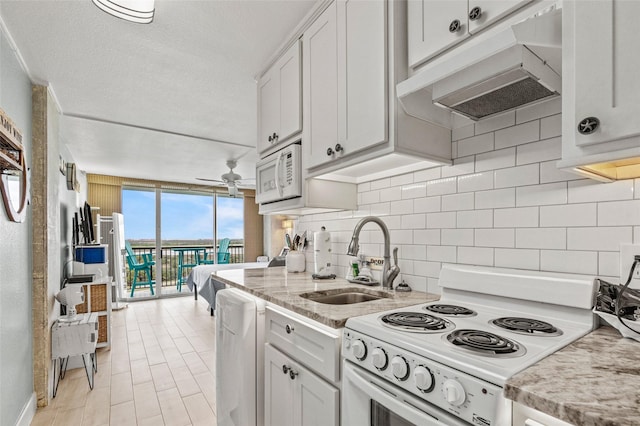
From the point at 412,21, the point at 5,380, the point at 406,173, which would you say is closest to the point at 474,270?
the point at 406,173

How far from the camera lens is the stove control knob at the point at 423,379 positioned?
84 cm

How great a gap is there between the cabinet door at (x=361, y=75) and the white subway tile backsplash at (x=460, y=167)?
44 centimetres

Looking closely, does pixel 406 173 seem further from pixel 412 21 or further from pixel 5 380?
pixel 5 380

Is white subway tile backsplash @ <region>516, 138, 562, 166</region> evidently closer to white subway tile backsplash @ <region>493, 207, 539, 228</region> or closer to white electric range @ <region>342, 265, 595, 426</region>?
white subway tile backsplash @ <region>493, 207, 539, 228</region>

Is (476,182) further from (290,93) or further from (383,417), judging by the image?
(290,93)

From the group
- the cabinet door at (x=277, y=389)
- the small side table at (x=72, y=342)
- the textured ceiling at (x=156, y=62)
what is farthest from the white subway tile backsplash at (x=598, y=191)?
the small side table at (x=72, y=342)

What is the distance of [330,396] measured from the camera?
1196 mm

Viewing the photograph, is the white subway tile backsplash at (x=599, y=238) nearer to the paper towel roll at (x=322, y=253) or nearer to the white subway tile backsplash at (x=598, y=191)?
the white subway tile backsplash at (x=598, y=191)

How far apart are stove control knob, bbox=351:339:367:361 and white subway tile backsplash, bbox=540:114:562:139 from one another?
1043 millimetres

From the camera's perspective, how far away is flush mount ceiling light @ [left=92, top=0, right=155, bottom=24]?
5.41 ft

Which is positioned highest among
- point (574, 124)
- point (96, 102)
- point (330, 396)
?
point (96, 102)

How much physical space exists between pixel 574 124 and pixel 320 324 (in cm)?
105

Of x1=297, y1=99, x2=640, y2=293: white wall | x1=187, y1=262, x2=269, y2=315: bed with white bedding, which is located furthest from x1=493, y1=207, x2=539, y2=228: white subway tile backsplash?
x1=187, y1=262, x2=269, y2=315: bed with white bedding

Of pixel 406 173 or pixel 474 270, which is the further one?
pixel 406 173
